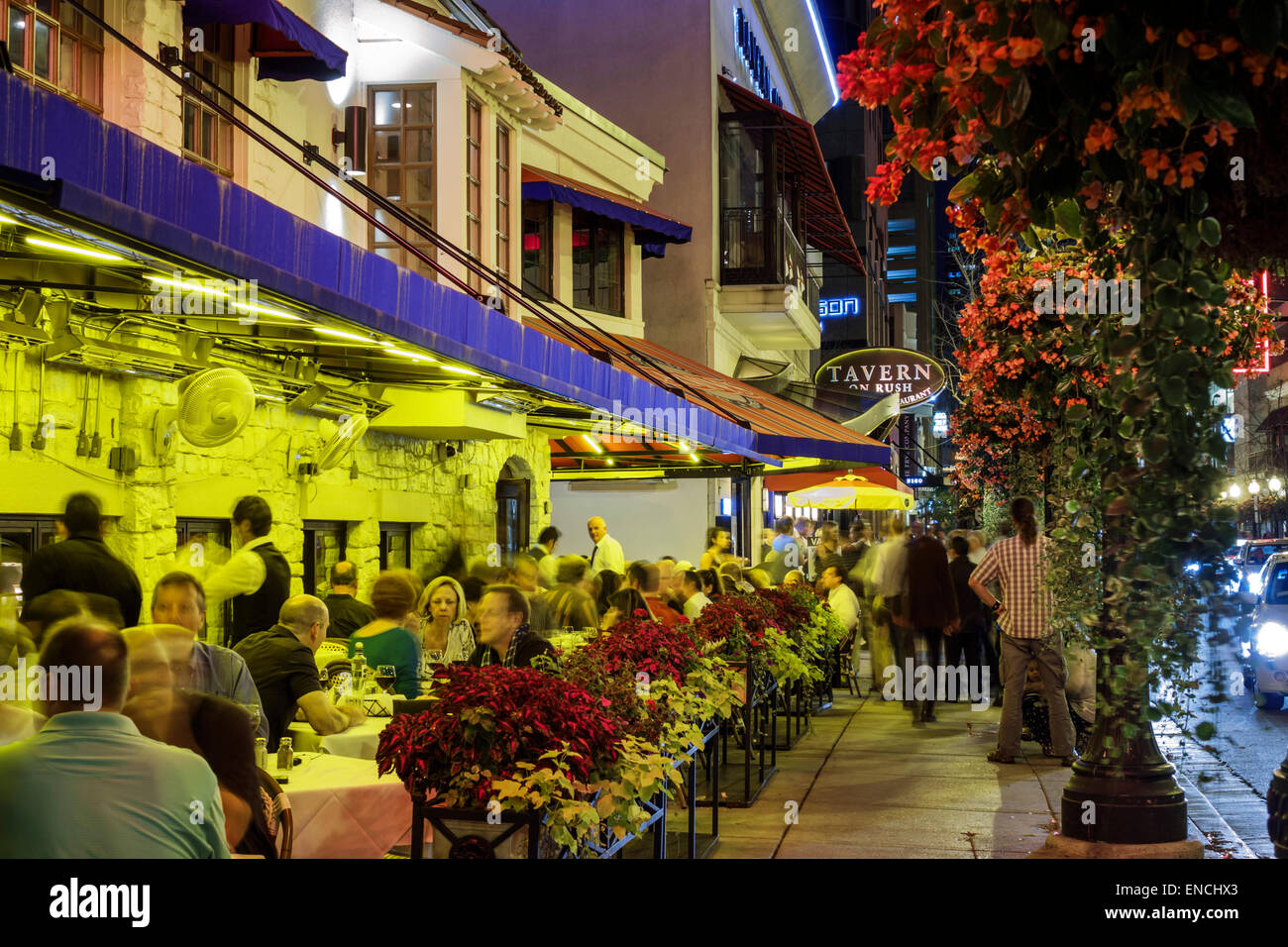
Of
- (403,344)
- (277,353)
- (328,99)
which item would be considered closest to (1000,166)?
(403,344)

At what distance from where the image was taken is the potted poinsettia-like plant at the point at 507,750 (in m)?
4.52

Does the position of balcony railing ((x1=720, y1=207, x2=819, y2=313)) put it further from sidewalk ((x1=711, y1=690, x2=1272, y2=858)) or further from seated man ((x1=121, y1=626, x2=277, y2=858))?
seated man ((x1=121, y1=626, x2=277, y2=858))

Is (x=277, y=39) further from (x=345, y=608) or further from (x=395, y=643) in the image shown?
(x=395, y=643)

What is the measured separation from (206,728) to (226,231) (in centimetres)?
224

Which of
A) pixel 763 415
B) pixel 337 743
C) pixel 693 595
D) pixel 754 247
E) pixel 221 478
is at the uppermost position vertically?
pixel 754 247

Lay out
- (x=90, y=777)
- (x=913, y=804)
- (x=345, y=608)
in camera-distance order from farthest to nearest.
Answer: (x=345, y=608) → (x=913, y=804) → (x=90, y=777)

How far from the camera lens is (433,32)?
13445mm

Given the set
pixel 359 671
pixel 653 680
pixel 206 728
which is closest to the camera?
pixel 206 728

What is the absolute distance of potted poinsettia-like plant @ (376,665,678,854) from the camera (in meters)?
4.52

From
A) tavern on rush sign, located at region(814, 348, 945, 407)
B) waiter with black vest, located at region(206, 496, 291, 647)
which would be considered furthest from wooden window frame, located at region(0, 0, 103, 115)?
tavern on rush sign, located at region(814, 348, 945, 407)

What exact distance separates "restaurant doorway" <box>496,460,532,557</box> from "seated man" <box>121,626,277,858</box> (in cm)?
1209

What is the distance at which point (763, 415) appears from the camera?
695 inches

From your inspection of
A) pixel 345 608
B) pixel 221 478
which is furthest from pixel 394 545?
pixel 345 608

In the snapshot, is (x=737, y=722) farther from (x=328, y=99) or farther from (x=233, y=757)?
(x=328, y=99)
